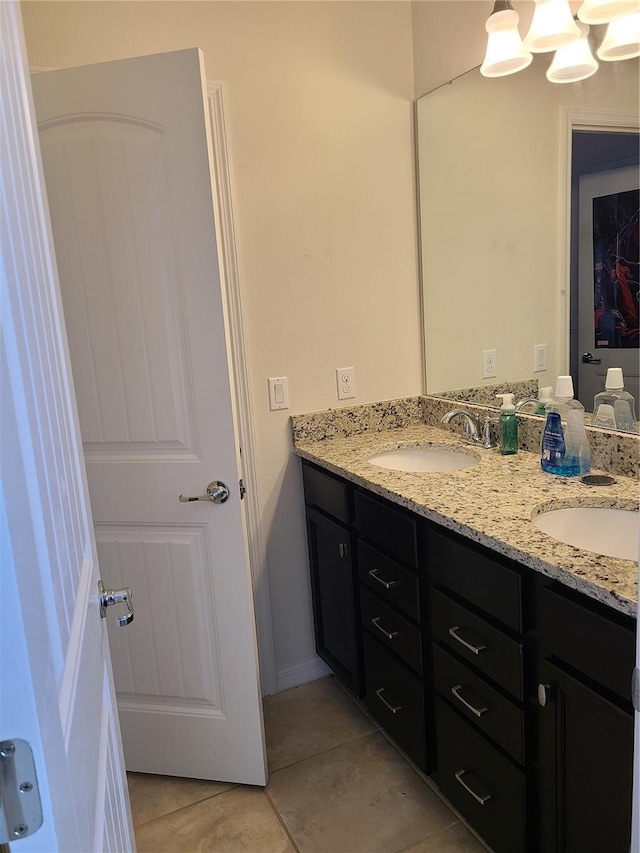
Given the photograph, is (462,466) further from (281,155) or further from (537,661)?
(281,155)

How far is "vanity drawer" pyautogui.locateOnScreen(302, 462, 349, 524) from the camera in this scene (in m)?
2.06

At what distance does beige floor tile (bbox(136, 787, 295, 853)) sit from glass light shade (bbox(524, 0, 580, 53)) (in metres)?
2.26

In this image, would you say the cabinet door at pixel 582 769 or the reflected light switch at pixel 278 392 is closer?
the cabinet door at pixel 582 769

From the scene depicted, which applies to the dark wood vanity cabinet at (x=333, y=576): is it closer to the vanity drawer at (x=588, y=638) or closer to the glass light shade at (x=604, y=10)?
the vanity drawer at (x=588, y=638)

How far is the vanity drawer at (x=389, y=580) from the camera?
1.73 metres

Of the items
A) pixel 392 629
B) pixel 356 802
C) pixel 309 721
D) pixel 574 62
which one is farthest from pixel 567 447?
pixel 309 721

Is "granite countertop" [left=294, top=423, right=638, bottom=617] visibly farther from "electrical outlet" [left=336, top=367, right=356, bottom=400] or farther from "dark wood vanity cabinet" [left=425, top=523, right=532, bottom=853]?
"electrical outlet" [left=336, top=367, right=356, bottom=400]

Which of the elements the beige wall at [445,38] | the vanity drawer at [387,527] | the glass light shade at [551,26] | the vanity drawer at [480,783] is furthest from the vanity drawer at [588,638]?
the beige wall at [445,38]

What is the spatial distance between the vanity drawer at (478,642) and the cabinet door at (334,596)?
51 centimetres

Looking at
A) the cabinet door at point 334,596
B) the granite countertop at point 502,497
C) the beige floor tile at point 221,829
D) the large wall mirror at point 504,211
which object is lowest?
the beige floor tile at point 221,829

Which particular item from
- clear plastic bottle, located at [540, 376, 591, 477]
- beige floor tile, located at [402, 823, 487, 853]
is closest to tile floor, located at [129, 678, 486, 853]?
Result: beige floor tile, located at [402, 823, 487, 853]

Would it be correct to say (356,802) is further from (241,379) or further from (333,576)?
(241,379)

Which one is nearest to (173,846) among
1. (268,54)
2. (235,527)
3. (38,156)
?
(235,527)

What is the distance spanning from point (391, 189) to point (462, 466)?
104cm
